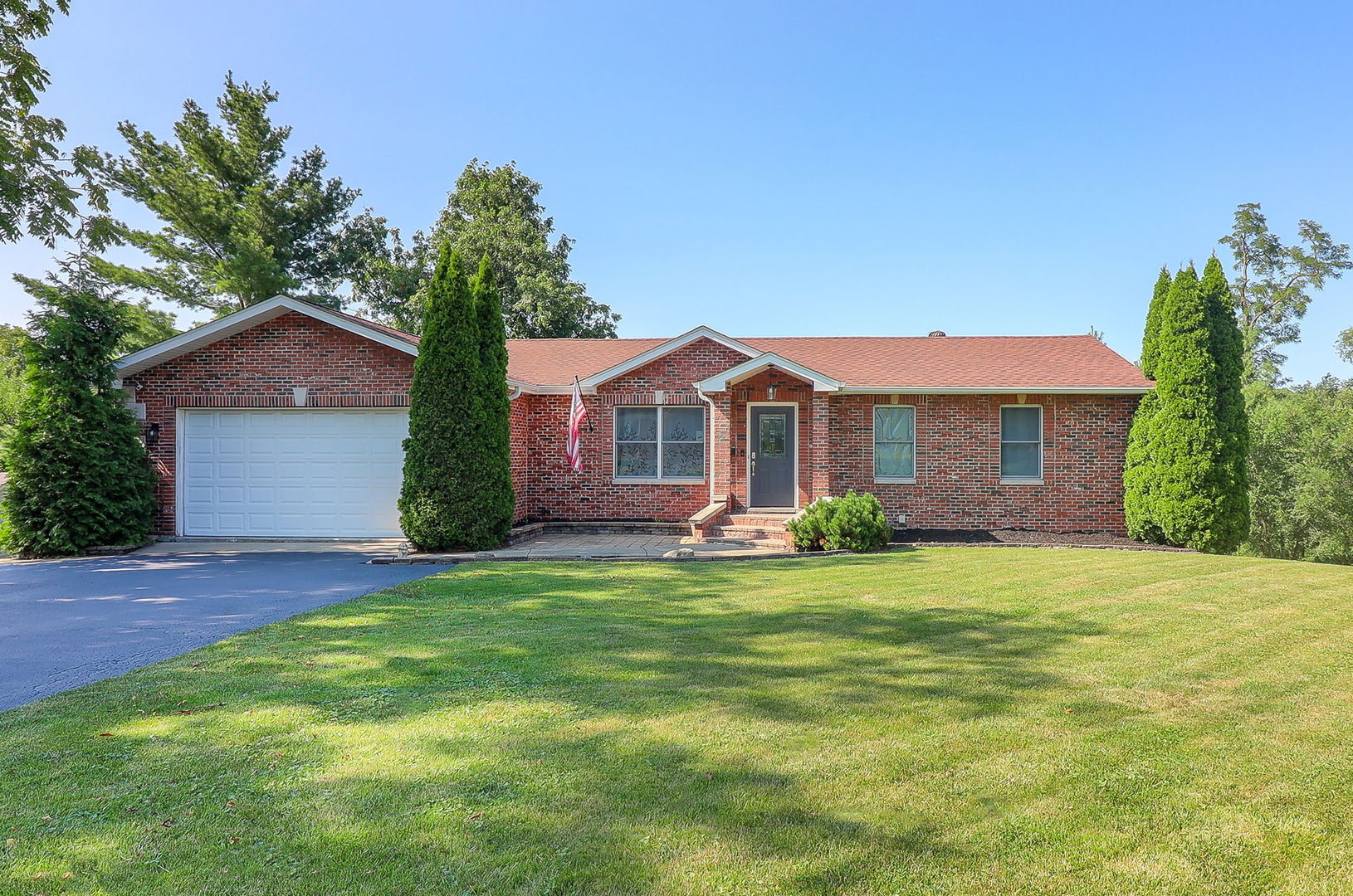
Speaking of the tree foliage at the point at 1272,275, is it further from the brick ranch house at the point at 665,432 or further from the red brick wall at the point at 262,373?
the red brick wall at the point at 262,373

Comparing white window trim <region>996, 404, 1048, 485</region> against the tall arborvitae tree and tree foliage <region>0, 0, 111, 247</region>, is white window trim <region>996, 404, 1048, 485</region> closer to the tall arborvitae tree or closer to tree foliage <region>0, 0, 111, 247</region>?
the tall arborvitae tree

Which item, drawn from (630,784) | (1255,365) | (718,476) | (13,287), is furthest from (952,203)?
(13,287)

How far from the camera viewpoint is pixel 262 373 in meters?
13.9

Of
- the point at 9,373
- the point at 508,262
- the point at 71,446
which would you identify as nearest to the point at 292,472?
the point at 71,446

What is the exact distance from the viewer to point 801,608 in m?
7.38

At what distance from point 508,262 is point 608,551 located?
873 inches

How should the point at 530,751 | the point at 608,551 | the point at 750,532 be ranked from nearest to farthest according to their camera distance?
the point at 530,751 < the point at 608,551 < the point at 750,532

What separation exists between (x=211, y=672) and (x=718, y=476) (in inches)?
416

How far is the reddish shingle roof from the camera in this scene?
49.1 ft

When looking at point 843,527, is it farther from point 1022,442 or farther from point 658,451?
point 1022,442

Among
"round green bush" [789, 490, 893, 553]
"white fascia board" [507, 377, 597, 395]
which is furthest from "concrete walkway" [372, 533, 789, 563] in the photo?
"white fascia board" [507, 377, 597, 395]

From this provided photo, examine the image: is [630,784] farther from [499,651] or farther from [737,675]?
[499,651]

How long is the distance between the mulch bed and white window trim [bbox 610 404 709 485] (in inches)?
166

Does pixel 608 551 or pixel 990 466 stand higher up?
pixel 990 466
